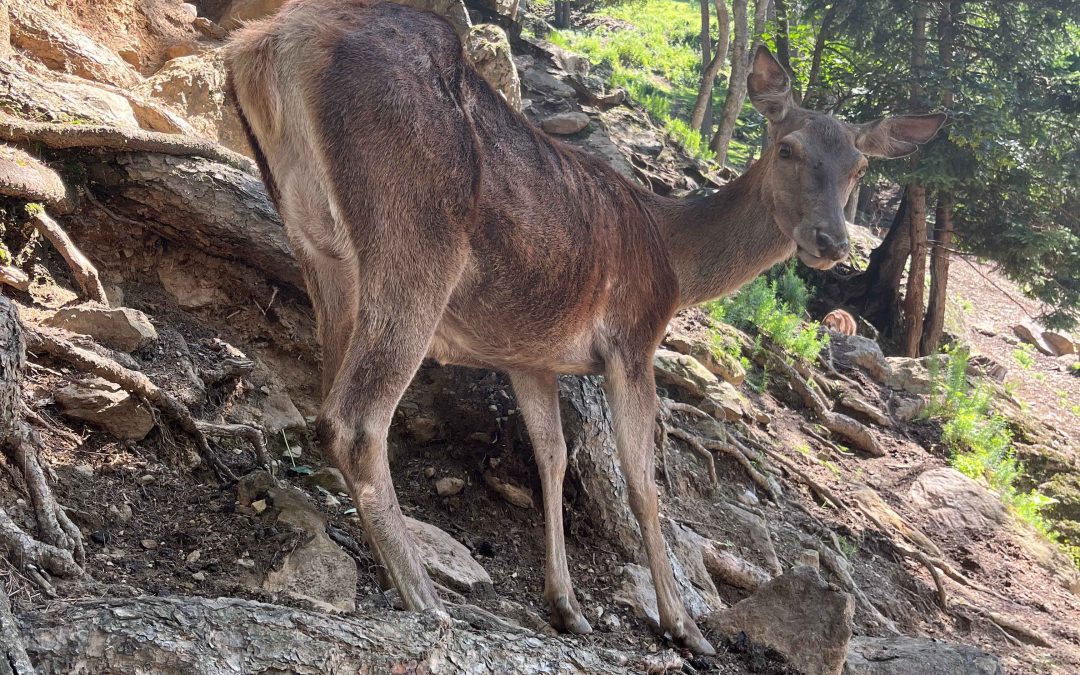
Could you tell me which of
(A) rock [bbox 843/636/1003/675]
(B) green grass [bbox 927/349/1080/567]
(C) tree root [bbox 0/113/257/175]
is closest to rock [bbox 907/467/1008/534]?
(B) green grass [bbox 927/349/1080/567]

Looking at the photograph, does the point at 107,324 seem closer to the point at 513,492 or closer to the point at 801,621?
the point at 513,492

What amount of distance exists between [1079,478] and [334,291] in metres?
11.9

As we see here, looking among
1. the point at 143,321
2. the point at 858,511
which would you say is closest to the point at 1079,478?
the point at 858,511

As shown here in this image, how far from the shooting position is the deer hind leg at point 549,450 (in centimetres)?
519

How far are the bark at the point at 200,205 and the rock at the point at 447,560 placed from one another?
198cm

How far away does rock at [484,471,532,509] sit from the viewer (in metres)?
5.87

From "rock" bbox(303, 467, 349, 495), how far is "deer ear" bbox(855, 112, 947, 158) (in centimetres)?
413

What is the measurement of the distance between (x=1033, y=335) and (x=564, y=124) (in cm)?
1245

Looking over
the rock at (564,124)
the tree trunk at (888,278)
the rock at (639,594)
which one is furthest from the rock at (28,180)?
the tree trunk at (888,278)

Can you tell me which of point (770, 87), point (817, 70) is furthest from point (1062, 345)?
point (770, 87)

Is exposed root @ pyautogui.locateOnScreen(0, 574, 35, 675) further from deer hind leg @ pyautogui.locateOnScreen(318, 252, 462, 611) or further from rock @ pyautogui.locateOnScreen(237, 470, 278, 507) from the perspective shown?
rock @ pyautogui.locateOnScreen(237, 470, 278, 507)

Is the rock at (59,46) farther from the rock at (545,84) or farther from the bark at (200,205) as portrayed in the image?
the rock at (545,84)

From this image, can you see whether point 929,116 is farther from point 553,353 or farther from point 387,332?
point 387,332

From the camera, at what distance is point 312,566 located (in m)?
4.18
